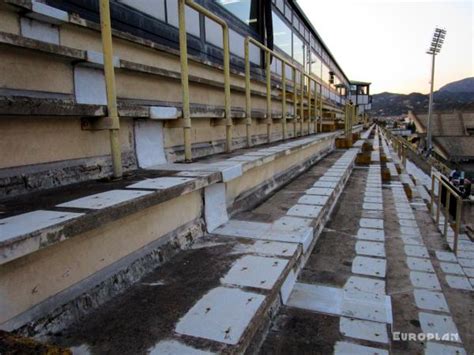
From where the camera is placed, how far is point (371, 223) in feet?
9.71

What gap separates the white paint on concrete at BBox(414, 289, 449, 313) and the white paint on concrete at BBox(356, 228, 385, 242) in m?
0.69

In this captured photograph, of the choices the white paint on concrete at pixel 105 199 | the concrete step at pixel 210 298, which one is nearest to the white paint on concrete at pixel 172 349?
the concrete step at pixel 210 298

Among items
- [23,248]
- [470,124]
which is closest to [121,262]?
[23,248]

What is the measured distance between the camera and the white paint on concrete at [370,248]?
2.27m

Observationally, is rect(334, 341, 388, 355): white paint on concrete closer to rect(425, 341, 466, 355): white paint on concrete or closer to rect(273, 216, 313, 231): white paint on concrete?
rect(425, 341, 466, 355): white paint on concrete

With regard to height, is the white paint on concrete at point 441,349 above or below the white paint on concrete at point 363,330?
below

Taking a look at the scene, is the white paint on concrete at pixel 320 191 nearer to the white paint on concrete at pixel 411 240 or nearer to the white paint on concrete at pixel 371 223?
the white paint on concrete at pixel 371 223

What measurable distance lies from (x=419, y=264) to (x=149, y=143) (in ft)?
6.55

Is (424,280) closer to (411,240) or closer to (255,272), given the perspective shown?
(411,240)

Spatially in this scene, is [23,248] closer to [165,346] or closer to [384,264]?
[165,346]

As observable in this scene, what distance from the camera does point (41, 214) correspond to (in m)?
1.08

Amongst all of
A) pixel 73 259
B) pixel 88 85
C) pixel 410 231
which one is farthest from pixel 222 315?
pixel 410 231

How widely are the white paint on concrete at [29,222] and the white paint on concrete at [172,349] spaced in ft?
1.50

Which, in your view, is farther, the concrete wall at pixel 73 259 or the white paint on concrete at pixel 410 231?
the white paint on concrete at pixel 410 231
